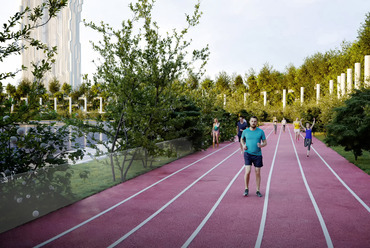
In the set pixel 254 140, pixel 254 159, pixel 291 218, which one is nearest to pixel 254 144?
pixel 254 140

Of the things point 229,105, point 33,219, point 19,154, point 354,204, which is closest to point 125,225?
point 33,219

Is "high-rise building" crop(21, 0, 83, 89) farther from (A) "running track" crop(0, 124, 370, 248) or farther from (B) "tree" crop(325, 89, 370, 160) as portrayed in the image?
(A) "running track" crop(0, 124, 370, 248)

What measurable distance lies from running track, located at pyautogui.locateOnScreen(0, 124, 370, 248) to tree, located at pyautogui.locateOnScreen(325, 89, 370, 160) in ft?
8.34

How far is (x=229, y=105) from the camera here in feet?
149

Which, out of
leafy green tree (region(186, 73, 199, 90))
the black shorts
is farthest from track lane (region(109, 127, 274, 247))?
leafy green tree (region(186, 73, 199, 90))

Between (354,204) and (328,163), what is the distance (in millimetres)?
7238

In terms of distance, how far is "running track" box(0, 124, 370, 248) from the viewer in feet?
18.7

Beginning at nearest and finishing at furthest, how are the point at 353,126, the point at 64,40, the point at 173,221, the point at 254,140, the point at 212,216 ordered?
the point at 173,221, the point at 212,216, the point at 254,140, the point at 353,126, the point at 64,40

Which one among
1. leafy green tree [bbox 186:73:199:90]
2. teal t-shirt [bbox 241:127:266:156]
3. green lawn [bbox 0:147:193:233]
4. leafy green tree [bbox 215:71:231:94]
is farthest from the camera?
leafy green tree [bbox 215:71:231:94]

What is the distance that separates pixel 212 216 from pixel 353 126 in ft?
30.9

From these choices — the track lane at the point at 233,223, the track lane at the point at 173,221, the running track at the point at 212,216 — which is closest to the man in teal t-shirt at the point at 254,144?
the track lane at the point at 233,223

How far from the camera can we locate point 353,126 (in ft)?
46.2

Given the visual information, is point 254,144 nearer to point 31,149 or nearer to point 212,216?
point 212,216

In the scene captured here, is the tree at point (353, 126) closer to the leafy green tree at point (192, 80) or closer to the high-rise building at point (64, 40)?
the leafy green tree at point (192, 80)
